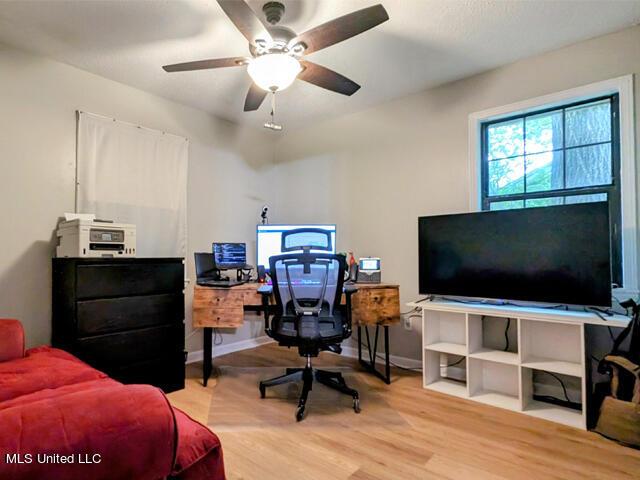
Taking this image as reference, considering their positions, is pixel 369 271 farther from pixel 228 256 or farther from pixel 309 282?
pixel 228 256

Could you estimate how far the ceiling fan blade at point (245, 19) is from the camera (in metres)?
1.68

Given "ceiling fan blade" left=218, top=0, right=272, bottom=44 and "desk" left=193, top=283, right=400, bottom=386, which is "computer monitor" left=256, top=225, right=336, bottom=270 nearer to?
"desk" left=193, top=283, right=400, bottom=386

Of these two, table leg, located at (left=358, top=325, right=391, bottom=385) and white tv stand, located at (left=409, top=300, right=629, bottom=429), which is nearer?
white tv stand, located at (left=409, top=300, right=629, bottom=429)

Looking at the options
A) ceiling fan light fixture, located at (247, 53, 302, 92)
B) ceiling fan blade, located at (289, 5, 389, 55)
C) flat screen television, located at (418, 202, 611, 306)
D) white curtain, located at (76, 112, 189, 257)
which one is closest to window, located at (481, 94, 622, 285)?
flat screen television, located at (418, 202, 611, 306)

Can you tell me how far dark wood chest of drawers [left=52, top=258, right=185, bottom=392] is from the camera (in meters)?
2.40

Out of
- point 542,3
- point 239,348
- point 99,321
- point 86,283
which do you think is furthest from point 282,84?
point 239,348

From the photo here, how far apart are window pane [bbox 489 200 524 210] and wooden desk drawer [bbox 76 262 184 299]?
8.67ft

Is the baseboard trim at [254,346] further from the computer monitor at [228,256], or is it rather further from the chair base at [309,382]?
the computer monitor at [228,256]

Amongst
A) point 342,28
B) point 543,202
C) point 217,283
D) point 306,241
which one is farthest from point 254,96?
point 543,202

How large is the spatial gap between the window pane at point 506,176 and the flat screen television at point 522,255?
1.48 feet

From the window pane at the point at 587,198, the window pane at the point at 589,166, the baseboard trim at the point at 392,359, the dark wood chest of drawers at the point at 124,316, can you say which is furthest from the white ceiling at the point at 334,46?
the baseboard trim at the point at 392,359

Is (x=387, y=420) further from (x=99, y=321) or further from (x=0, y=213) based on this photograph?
(x=0, y=213)

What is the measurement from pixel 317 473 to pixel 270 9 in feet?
8.25

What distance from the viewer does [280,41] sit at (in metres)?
2.10
